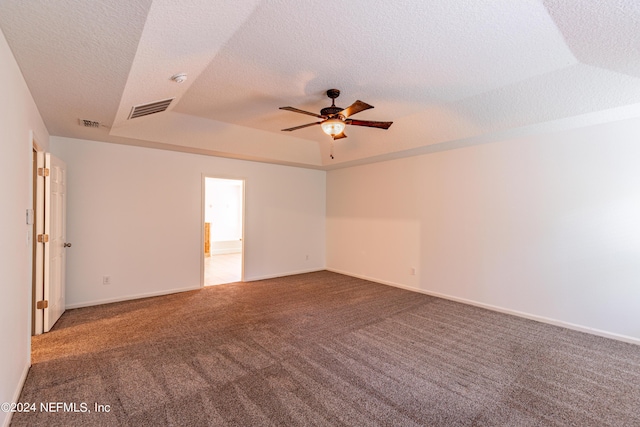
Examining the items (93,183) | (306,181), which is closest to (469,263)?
(306,181)

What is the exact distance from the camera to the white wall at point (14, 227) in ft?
5.89

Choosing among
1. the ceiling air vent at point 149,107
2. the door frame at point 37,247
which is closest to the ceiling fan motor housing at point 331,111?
the ceiling air vent at point 149,107

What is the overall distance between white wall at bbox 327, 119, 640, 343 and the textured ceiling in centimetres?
42

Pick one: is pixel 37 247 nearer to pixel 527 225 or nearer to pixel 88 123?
pixel 88 123

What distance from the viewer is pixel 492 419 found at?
2.00 meters

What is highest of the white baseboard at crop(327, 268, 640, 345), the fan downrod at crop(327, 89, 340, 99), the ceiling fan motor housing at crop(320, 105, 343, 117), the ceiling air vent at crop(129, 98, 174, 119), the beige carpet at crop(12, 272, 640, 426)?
the fan downrod at crop(327, 89, 340, 99)

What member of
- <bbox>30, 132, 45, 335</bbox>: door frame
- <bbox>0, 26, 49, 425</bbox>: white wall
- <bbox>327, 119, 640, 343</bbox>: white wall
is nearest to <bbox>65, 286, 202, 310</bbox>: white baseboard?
<bbox>30, 132, 45, 335</bbox>: door frame

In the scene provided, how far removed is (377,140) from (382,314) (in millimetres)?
2703

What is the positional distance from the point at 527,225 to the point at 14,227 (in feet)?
17.4

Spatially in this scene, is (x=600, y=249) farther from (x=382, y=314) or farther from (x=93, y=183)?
(x=93, y=183)

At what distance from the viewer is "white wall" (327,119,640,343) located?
330cm

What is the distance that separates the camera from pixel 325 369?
2598mm

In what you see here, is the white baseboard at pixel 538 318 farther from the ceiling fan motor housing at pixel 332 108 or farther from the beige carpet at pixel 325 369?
the ceiling fan motor housing at pixel 332 108

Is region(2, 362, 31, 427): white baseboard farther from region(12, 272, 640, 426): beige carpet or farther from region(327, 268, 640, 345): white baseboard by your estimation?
region(327, 268, 640, 345): white baseboard
